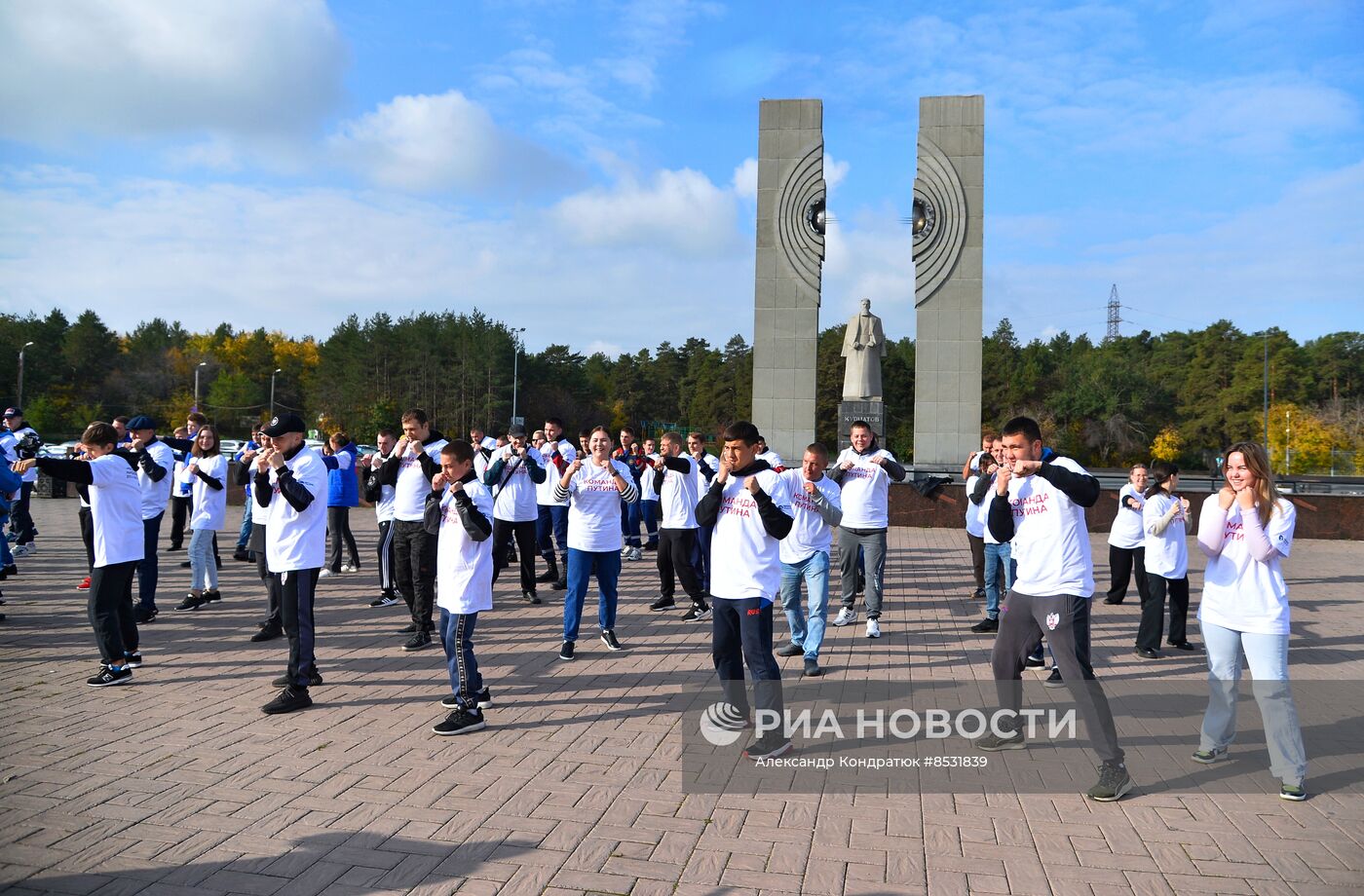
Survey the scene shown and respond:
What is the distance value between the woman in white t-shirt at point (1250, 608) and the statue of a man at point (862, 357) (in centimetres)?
1666

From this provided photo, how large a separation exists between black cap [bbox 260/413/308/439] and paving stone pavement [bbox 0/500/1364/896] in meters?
1.79

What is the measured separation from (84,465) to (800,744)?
16.5 ft

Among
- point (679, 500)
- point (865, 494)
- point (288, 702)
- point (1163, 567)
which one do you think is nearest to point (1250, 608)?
point (1163, 567)

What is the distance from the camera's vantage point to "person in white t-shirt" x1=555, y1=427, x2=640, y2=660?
6891 millimetres

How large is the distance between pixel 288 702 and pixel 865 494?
16.0 feet

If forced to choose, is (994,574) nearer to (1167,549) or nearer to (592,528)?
(1167,549)

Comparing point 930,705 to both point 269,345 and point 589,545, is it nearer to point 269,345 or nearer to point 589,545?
point 589,545

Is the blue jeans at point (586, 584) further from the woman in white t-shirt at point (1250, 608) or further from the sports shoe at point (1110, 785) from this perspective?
the woman in white t-shirt at point (1250, 608)

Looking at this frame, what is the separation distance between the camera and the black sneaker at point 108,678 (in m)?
6.05

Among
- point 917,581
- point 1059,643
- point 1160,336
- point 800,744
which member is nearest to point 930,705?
point 800,744

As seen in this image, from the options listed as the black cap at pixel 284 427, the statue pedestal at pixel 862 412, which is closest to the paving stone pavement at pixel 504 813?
the black cap at pixel 284 427

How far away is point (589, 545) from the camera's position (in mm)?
6945

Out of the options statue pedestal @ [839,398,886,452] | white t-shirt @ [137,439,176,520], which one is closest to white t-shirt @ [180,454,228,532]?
white t-shirt @ [137,439,176,520]

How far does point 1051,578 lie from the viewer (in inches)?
174
